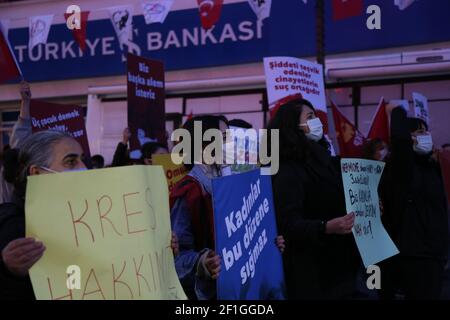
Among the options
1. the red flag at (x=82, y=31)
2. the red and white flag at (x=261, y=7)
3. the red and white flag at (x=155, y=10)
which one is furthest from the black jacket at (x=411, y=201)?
the red flag at (x=82, y=31)

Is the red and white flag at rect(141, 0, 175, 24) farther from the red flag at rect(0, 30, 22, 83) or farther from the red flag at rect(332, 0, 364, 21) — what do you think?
the red flag at rect(0, 30, 22, 83)

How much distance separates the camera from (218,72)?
11.5m

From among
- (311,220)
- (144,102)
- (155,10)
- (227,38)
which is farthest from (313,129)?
(227,38)

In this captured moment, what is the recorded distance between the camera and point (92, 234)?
1.99 meters

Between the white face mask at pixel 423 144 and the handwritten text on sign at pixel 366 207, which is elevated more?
the white face mask at pixel 423 144

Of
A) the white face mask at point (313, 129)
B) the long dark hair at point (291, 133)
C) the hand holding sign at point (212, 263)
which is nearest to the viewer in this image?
the hand holding sign at point (212, 263)

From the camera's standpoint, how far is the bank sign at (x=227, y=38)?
9.79 meters

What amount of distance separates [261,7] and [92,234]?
8599mm

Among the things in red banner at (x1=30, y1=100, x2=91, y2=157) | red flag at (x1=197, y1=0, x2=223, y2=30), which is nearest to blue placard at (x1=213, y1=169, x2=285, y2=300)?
red banner at (x1=30, y1=100, x2=91, y2=157)

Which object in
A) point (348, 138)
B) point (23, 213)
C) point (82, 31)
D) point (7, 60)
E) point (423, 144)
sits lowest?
point (23, 213)

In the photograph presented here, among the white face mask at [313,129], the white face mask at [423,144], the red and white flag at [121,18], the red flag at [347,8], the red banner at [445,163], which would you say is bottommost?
the red banner at [445,163]

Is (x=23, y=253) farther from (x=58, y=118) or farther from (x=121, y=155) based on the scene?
(x=121, y=155)

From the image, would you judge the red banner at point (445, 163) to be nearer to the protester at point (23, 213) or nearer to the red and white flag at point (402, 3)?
the protester at point (23, 213)

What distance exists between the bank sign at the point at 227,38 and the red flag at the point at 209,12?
34.4 inches
